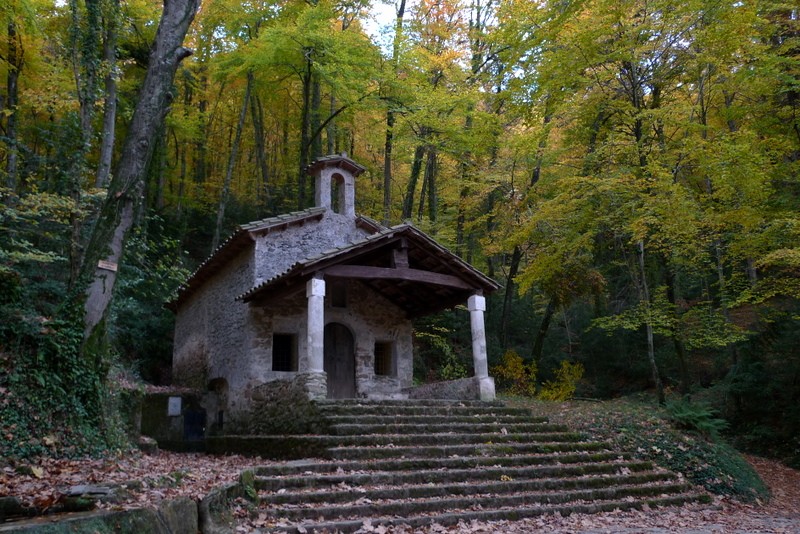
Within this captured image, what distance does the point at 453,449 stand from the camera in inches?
356

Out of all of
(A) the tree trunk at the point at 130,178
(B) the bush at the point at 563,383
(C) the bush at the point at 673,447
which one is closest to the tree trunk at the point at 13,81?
(A) the tree trunk at the point at 130,178

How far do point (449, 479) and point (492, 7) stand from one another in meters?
19.3

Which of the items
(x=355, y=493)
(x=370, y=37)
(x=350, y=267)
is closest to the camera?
(x=355, y=493)

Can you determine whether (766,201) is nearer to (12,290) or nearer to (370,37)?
(370,37)

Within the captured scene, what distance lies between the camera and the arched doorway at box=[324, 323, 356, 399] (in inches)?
556

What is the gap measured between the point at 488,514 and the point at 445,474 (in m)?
1.11

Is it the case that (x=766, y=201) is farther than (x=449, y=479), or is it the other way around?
(x=766, y=201)

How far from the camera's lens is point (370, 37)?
19.2 m

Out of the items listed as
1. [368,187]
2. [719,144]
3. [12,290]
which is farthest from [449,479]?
[368,187]

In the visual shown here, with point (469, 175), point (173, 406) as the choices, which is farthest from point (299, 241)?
point (469, 175)

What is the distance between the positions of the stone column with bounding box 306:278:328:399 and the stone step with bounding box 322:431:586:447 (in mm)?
1454

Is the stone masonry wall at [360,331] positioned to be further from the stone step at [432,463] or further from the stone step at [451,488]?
the stone step at [451,488]

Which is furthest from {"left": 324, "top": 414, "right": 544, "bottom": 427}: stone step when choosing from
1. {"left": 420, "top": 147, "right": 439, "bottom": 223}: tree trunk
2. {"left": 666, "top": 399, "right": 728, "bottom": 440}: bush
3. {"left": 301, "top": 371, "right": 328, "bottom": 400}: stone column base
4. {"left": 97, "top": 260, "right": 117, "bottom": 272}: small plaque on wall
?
{"left": 420, "top": 147, "right": 439, "bottom": 223}: tree trunk

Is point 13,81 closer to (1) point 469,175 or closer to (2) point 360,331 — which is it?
(2) point 360,331
